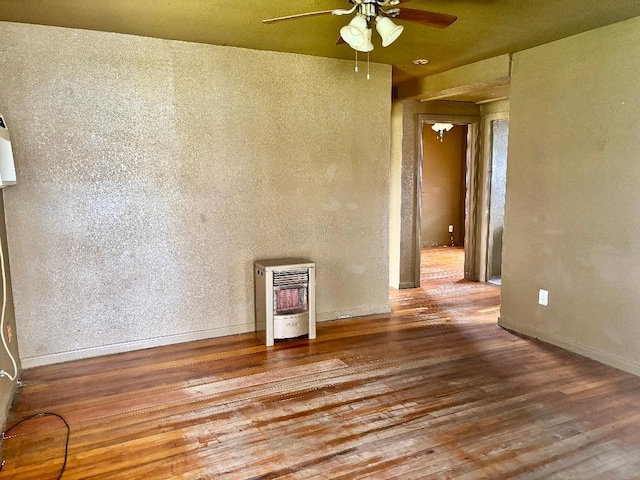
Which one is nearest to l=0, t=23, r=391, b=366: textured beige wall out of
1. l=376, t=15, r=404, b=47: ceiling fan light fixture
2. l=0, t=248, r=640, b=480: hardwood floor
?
l=0, t=248, r=640, b=480: hardwood floor

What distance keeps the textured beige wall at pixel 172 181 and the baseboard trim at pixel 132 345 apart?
1cm

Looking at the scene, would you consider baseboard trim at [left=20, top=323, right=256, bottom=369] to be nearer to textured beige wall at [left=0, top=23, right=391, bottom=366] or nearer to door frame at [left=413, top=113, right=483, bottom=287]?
textured beige wall at [left=0, top=23, right=391, bottom=366]

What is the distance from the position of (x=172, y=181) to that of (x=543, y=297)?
10.5 feet

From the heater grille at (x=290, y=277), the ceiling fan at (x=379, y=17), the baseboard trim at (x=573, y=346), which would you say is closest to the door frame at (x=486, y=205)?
the baseboard trim at (x=573, y=346)

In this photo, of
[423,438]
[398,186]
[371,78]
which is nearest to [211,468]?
[423,438]

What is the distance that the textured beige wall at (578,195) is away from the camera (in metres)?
3.25

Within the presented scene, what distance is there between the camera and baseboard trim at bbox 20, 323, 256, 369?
3447 millimetres

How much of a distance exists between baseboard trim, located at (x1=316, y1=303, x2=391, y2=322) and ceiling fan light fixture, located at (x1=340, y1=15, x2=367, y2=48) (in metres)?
2.62

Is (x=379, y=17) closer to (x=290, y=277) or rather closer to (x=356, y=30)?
(x=356, y=30)

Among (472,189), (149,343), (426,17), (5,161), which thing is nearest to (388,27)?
(426,17)

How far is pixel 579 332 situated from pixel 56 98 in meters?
4.27

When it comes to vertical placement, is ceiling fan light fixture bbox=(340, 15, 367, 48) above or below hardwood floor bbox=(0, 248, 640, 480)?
above

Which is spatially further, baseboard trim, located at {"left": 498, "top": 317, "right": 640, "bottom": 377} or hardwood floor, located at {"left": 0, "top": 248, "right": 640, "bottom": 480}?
baseboard trim, located at {"left": 498, "top": 317, "right": 640, "bottom": 377}

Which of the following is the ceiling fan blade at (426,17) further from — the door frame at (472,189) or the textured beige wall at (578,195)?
the door frame at (472,189)
